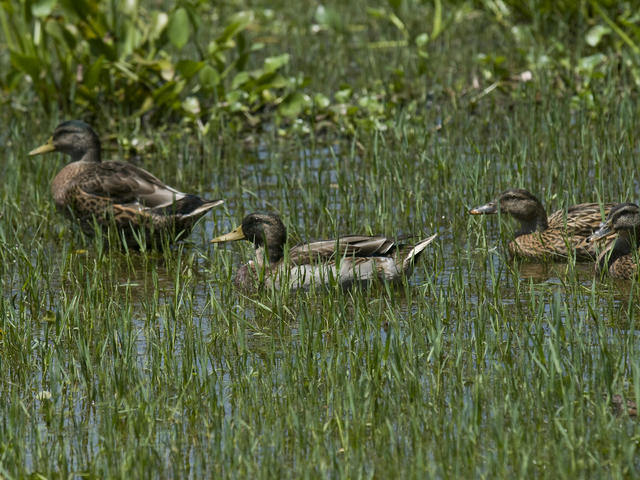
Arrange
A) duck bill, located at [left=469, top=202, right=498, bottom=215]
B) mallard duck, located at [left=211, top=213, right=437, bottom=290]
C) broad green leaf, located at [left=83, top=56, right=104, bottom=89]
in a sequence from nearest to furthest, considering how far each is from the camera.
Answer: mallard duck, located at [left=211, top=213, right=437, bottom=290] → duck bill, located at [left=469, top=202, right=498, bottom=215] → broad green leaf, located at [left=83, top=56, right=104, bottom=89]

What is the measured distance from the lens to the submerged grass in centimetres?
436

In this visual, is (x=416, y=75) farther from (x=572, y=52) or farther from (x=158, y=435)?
(x=158, y=435)

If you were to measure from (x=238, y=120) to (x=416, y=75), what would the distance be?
6.62 ft

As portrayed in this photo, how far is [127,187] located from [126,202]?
0.11m

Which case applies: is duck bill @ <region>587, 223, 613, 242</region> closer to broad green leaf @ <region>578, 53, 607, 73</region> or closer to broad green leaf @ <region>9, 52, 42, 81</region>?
broad green leaf @ <region>578, 53, 607, 73</region>

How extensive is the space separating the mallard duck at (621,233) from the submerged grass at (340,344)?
0.16 metres

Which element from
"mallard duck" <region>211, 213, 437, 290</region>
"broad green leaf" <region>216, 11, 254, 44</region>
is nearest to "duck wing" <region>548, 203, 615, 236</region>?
"mallard duck" <region>211, 213, 437, 290</region>

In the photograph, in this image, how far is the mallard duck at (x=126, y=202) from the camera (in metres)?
7.86

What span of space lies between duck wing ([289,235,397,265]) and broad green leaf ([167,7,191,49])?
4.14m

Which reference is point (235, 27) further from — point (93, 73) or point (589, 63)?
point (589, 63)

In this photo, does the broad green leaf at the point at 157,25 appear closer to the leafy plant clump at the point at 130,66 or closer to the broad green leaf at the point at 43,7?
the leafy plant clump at the point at 130,66

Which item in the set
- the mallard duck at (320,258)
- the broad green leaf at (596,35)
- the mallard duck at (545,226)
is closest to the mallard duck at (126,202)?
the mallard duck at (320,258)

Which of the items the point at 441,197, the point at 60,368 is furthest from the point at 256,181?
the point at 60,368

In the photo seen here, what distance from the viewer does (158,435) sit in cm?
464
